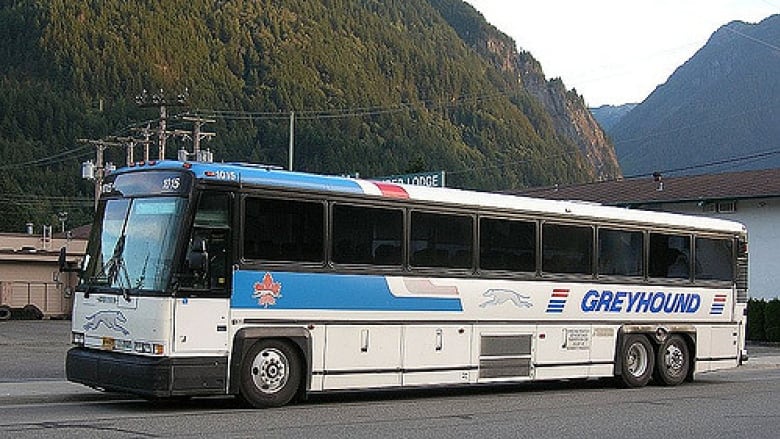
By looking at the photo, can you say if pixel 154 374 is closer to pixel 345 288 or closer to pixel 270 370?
pixel 270 370

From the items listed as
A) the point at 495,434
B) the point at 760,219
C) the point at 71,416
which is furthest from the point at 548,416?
the point at 760,219

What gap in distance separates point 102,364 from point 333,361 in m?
3.10

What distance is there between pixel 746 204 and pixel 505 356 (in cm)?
2683

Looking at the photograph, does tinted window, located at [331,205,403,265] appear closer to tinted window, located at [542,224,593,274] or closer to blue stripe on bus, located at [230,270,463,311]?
blue stripe on bus, located at [230,270,463,311]

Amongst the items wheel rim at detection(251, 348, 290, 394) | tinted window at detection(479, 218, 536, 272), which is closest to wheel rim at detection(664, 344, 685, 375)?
tinted window at detection(479, 218, 536, 272)

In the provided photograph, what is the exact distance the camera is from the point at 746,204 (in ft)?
139

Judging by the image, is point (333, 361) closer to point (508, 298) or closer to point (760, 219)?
point (508, 298)

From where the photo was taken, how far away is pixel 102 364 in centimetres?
1466

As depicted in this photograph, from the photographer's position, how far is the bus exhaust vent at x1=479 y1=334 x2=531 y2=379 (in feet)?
58.5

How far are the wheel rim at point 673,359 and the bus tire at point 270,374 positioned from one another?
860 centimetres

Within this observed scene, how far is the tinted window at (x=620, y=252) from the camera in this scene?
65.7ft

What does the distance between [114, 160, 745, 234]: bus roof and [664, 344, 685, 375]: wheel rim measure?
2317 millimetres

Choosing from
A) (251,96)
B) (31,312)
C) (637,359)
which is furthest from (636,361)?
(251,96)

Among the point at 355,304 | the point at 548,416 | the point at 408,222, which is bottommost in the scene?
the point at 548,416
